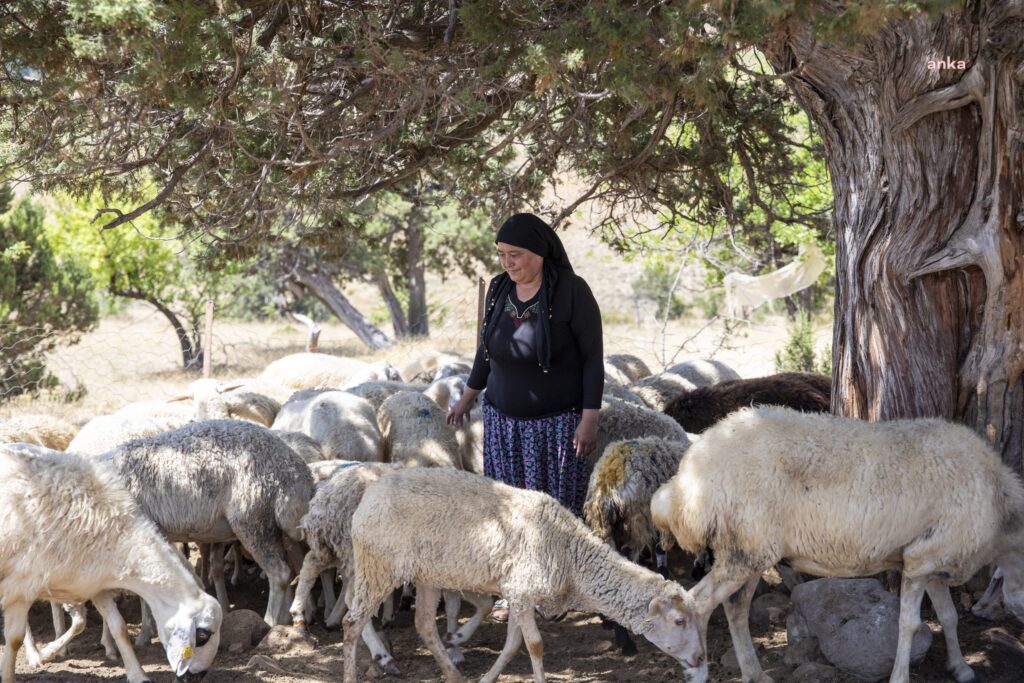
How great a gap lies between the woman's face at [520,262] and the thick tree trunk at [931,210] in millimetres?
1792

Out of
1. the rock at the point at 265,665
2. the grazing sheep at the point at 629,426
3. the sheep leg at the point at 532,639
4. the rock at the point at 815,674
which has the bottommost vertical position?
the rock at the point at 265,665

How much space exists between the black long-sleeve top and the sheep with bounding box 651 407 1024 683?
840mm

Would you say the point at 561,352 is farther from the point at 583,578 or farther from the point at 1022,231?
Answer: the point at 1022,231

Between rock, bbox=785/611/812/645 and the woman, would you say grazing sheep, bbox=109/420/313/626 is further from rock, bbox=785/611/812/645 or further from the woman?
rock, bbox=785/611/812/645

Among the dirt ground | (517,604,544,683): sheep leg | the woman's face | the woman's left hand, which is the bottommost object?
the dirt ground

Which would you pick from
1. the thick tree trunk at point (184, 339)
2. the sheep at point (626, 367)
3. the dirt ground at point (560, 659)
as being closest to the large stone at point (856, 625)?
the dirt ground at point (560, 659)

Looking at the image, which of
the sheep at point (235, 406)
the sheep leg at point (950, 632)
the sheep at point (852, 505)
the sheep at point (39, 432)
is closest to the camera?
the sheep at point (852, 505)

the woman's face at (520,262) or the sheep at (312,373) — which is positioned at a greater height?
the woman's face at (520,262)

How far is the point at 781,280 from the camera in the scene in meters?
15.8

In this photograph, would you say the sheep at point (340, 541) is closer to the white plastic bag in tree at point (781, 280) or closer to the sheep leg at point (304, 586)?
the sheep leg at point (304, 586)

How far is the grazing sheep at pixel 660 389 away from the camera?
998 cm

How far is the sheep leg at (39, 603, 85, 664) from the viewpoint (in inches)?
247

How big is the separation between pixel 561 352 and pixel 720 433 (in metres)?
1.02

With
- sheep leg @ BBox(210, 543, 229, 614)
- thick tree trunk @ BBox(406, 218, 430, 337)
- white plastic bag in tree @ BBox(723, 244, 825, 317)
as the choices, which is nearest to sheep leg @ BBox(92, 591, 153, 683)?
sheep leg @ BBox(210, 543, 229, 614)
